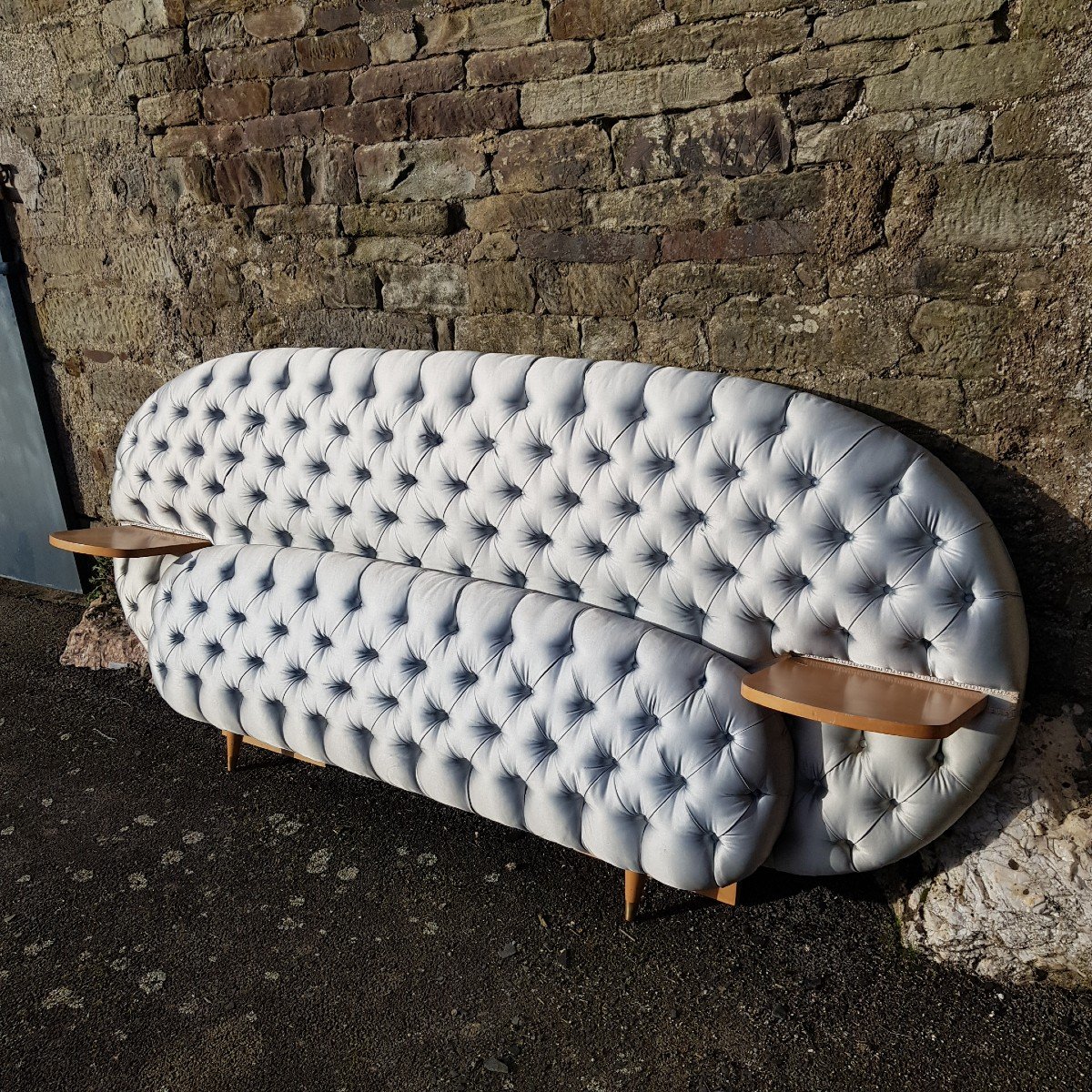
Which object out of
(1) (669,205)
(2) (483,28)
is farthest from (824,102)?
(2) (483,28)

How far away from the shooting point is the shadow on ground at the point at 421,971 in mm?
2297

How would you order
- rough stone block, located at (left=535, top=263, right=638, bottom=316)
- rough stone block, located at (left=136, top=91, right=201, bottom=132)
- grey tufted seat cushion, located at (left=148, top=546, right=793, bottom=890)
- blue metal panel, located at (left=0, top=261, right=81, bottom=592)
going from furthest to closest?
blue metal panel, located at (left=0, top=261, right=81, bottom=592) < rough stone block, located at (left=136, top=91, right=201, bottom=132) < rough stone block, located at (left=535, top=263, right=638, bottom=316) < grey tufted seat cushion, located at (left=148, top=546, right=793, bottom=890)

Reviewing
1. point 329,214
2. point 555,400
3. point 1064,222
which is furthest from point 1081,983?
point 329,214

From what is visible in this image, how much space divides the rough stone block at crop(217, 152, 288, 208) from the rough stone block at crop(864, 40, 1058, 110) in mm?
2037

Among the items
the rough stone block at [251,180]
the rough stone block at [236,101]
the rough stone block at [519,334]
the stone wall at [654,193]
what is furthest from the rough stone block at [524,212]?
the rough stone block at [236,101]

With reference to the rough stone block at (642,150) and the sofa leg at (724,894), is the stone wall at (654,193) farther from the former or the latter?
the sofa leg at (724,894)

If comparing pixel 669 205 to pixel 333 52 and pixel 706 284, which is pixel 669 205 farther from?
pixel 333 52

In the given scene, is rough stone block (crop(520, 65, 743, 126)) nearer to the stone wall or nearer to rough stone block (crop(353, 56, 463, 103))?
the stone wall

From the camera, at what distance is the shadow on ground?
7.54 feet

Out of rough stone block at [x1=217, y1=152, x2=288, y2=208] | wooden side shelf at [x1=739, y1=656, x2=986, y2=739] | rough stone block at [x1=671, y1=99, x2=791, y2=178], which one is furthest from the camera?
rough stone block at [x1=217, y1=152, x2=288, y2=208]

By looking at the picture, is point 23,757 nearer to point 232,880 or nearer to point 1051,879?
point 232,880

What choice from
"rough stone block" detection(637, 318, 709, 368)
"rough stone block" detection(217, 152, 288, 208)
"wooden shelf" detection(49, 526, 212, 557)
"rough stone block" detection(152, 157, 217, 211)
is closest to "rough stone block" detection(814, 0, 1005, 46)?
"rough stone block" detection(637, 318, 709, 368)

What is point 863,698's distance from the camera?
7.75ft

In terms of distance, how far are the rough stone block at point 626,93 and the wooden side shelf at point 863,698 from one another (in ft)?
5.02
